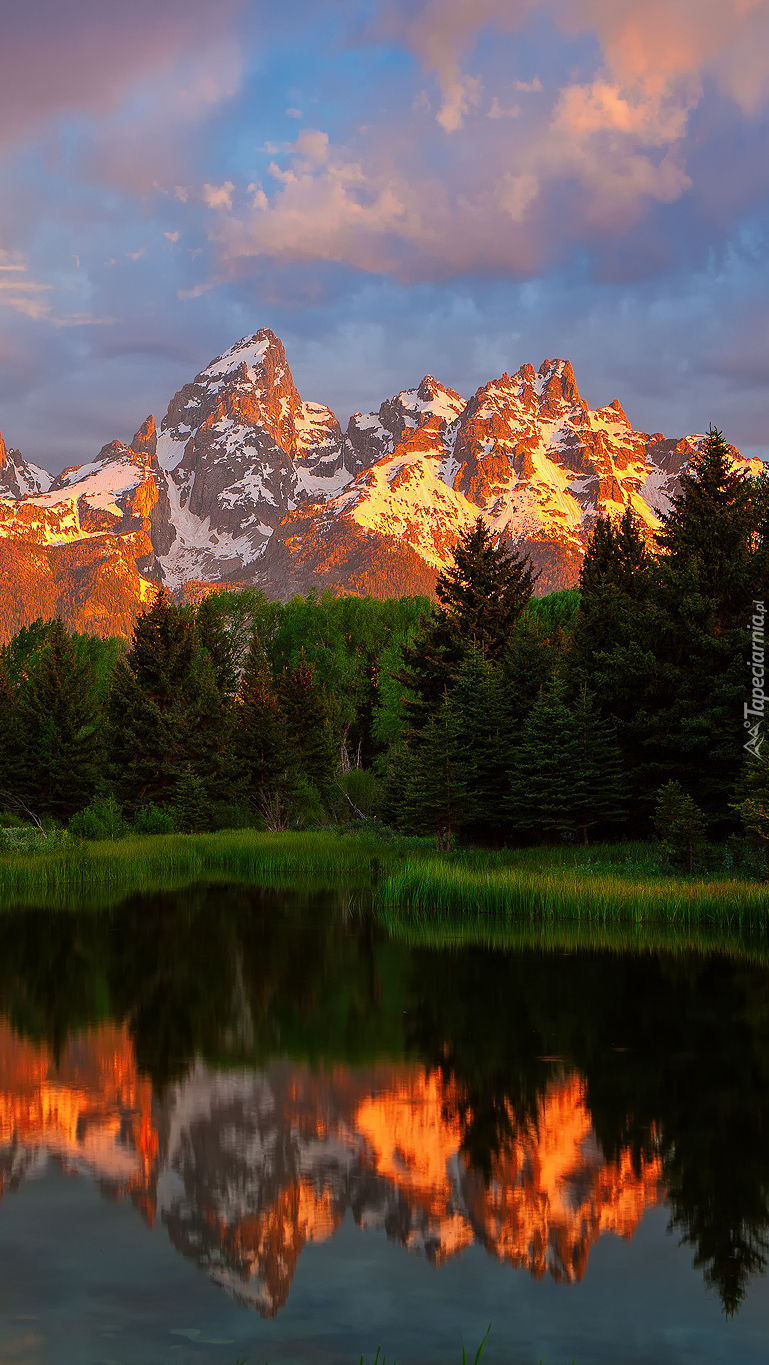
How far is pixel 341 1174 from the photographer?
11352 mm

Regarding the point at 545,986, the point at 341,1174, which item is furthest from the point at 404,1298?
the point at 545,986

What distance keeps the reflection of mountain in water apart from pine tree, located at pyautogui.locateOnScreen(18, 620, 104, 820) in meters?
48.2

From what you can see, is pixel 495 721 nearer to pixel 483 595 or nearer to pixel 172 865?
pixel 483 595

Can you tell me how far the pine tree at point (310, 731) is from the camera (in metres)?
68.0

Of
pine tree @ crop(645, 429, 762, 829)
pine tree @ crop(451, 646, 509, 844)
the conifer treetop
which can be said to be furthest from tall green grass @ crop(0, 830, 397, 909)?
pine tree @ crop(645, 429, 762, 829)

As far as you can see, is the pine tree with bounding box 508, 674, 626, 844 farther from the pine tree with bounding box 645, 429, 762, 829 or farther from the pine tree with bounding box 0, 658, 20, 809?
the pine tree with bounding box 0, 658, 20, 809

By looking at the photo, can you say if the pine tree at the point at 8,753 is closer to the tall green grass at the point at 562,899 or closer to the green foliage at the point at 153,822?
the green foliage at the point at 153,822

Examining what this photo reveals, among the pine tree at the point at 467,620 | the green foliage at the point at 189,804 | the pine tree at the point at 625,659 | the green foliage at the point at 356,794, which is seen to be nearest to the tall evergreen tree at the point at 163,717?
the green foliage at the point at 189,804

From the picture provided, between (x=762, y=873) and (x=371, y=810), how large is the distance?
36944 millimetres

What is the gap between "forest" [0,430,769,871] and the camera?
39.8 m

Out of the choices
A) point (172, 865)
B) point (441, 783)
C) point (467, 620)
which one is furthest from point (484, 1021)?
point (467, 620)

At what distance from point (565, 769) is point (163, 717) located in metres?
26.9

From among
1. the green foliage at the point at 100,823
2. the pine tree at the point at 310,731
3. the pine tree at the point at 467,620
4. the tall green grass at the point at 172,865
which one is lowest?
the tall green grass at the point at 172,865

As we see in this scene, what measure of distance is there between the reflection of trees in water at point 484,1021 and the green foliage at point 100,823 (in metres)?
20.1
